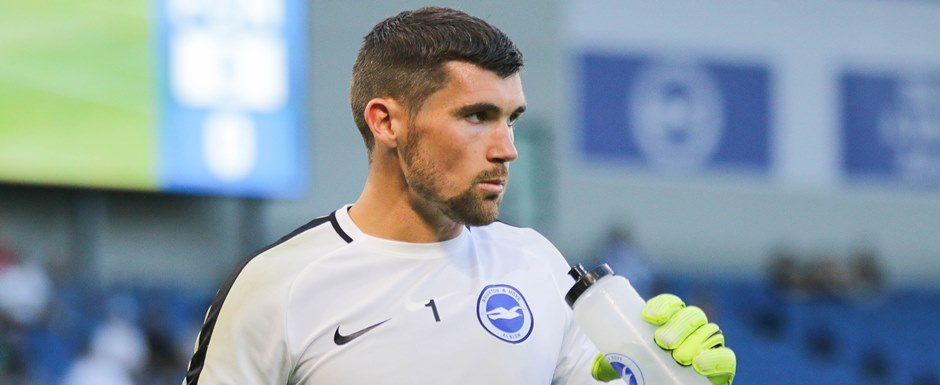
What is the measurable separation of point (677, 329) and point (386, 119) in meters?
0.67

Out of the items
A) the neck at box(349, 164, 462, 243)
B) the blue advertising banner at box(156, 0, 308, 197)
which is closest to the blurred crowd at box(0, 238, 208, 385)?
the blue advertising banner at box(156, 0, 308, 197)

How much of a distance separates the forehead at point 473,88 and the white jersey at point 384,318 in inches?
12.1

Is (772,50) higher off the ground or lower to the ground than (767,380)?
higher

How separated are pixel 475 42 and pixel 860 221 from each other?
15.4 metres

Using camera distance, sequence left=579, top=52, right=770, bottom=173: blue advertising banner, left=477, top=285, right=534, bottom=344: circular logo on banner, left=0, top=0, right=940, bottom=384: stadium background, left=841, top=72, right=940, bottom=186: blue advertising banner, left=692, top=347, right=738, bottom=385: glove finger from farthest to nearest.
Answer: left=841, top=72, right=940, bottom=186: blue advertising banner
left=579, top=52, right=770, bottom=173: blue advertising banner
left=0, top=0, right=940, bottom=384: stadium background
left=477, top=285, right=534, bottom=344: circular logo on banner
left=692, top=347, right=738, bottom=385: glove finger

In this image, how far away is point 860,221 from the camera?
677 inches

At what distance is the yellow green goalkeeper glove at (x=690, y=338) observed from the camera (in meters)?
2.39

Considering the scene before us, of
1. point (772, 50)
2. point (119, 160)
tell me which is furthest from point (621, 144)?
point (119, 160)

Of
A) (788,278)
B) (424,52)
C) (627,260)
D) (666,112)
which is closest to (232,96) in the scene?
(627,260)

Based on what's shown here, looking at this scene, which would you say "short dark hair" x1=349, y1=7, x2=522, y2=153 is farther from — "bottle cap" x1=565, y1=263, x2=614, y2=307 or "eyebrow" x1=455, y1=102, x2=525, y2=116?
"bottle cap" x1=565, y1=263, x2=614, y2=307

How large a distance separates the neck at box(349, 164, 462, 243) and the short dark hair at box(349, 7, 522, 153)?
0.55 feet

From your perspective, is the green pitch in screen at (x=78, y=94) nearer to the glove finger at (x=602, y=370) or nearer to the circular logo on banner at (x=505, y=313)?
the circular logo on banner at (x=505, y=313)

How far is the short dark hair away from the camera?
256 cm

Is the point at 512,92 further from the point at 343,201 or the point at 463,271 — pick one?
the point at 343,201
